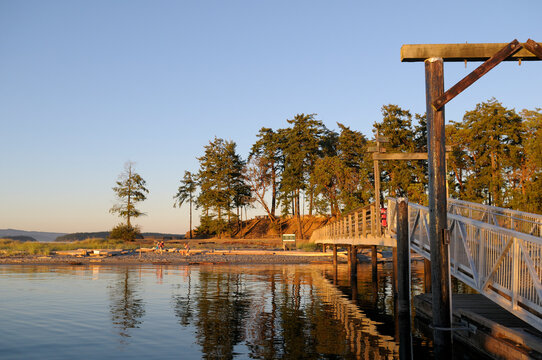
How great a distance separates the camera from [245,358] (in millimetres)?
11102

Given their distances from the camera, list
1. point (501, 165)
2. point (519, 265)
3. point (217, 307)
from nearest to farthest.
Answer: point (519, 265)
point (217, 307)
point (501, 165)

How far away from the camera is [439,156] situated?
11109 millimetres

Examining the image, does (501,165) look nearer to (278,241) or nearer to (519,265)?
(278,241)

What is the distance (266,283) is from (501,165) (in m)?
34.7

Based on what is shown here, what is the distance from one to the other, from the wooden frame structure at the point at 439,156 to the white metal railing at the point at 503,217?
343 cm

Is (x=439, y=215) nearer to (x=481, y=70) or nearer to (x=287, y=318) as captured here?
(x=481, y=70)

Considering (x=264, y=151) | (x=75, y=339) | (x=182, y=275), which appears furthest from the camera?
(x=264, y=151)

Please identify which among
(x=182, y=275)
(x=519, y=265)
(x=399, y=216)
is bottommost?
(x=182, y=275)

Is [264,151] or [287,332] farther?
[264,151]

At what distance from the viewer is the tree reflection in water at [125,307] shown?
49.7 ft

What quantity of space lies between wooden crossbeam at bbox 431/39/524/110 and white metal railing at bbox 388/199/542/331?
268 centimetres

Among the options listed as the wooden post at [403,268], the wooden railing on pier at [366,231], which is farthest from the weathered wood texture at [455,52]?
the wooden railing on pier at [366,231]

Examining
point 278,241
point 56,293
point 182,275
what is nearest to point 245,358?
point 56,293

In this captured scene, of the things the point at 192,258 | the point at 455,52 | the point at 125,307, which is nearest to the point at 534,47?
the point at 455,52
